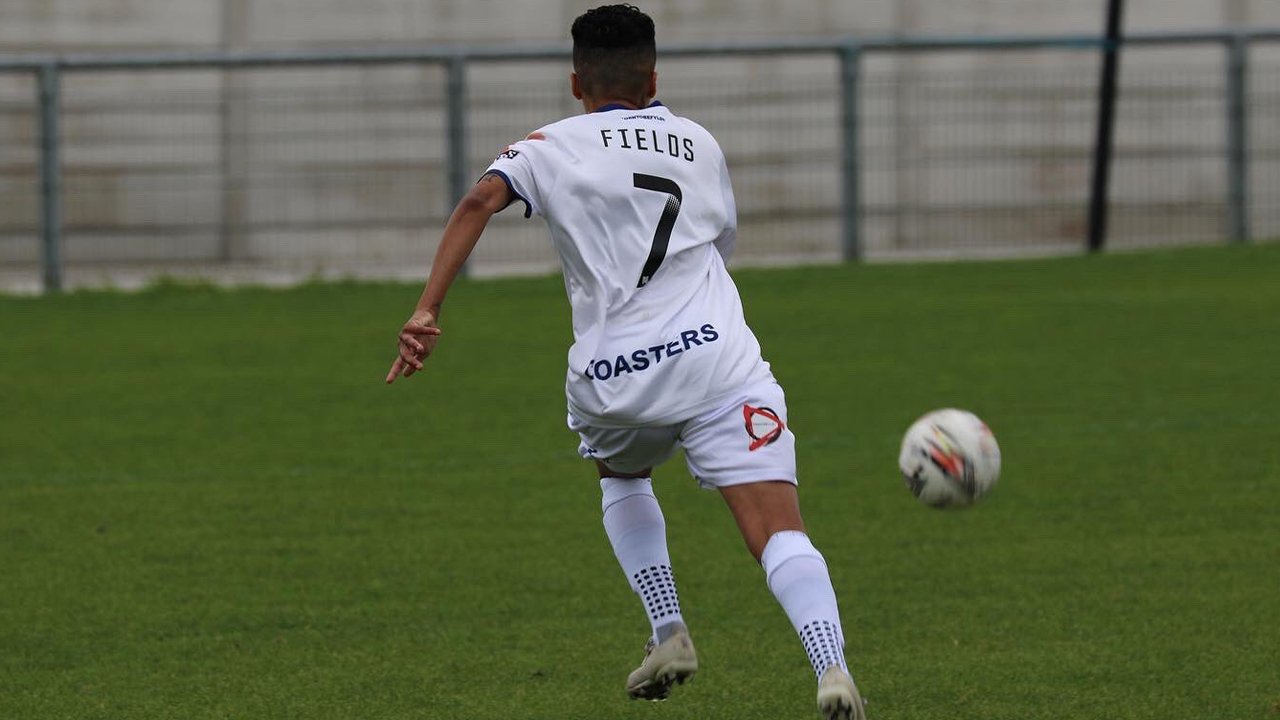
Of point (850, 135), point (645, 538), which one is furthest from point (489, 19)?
point (645, 538)

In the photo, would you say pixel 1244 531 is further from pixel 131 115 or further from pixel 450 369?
pixel 131 115

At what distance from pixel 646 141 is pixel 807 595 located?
3.74 ft

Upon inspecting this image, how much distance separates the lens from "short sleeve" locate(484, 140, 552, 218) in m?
4.65

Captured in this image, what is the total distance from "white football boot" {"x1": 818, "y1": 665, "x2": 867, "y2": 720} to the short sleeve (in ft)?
4.29

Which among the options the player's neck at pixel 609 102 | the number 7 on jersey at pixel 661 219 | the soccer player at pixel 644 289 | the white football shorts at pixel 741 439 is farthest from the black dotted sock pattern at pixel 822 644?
the player's neck at pixel 609 102

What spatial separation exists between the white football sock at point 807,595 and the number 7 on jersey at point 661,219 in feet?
2.33

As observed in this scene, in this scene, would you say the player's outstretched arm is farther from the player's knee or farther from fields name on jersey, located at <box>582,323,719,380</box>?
the player's knee

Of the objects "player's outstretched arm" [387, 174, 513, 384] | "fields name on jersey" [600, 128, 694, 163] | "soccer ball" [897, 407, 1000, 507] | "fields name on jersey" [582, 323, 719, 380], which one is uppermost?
"fields name on jersey" [600, 128, 694, 163]

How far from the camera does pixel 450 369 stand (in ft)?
41.1

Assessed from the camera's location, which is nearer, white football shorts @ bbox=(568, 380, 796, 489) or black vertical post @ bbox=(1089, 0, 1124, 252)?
white football shorts @ bbox=(568, 380, 796, 489)

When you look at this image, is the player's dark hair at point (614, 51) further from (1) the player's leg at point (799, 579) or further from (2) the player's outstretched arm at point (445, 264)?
(1) the player's leg at point (799, 579)

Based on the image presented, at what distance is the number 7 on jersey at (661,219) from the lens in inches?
184

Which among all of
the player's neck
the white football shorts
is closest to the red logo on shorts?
the white football shorts

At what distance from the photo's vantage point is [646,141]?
15.4 ft
